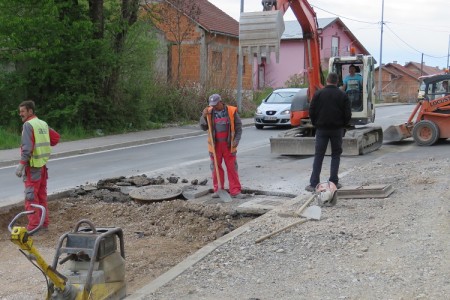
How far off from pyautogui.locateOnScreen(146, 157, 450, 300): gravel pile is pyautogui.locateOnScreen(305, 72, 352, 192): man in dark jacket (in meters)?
1.45

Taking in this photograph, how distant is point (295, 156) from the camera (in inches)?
601

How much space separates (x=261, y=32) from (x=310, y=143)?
4.69 m

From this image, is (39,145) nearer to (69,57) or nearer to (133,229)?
(133,229)

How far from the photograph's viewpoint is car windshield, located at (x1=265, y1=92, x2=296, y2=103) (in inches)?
987

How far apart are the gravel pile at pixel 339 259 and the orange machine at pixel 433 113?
8952 mm

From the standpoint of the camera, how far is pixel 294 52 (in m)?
53.3

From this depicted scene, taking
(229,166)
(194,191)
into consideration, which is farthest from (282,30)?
(194,191)

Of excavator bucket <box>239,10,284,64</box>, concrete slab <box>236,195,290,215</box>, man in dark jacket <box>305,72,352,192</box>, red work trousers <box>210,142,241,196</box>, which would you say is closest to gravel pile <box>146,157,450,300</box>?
concrete slab <box>236,195,290,215</box>

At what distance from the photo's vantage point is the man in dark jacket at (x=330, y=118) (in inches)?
367

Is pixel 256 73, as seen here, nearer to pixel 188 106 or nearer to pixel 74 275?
pixel 188 106

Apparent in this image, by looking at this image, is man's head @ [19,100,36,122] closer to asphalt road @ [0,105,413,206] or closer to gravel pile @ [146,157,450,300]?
asphalt road @ [0,105,413,206]

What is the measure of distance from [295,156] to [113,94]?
31.6 feet

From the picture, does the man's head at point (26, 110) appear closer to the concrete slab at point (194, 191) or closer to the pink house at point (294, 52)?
the concrete slab at point (194, 191)

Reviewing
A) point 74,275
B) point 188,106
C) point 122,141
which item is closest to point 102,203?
point 74,275
